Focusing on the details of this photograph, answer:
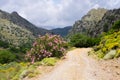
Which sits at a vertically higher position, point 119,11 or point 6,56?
point 119,11

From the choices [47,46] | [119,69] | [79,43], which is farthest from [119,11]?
[119,69]

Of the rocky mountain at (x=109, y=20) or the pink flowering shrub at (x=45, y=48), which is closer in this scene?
the pink flowering shrub at (x=45, y=48)

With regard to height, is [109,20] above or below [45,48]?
above

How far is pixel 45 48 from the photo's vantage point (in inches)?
1401

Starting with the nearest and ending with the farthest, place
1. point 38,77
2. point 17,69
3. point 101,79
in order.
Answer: point 101,79, point 38,77, point 17,69

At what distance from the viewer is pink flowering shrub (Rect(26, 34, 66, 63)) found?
3501cm

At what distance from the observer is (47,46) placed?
117 ft

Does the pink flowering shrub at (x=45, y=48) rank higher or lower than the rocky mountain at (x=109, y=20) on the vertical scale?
lower

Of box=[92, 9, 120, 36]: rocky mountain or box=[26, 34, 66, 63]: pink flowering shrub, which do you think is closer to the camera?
box=[26, 34, 66, 63]: pink flowering shrub

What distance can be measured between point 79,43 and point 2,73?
5214 cm

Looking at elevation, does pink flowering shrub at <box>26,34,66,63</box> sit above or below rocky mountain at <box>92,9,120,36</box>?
below

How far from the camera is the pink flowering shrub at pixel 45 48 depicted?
3501cm

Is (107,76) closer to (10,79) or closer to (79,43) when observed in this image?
(10,79)

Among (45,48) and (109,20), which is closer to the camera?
(45,48)
